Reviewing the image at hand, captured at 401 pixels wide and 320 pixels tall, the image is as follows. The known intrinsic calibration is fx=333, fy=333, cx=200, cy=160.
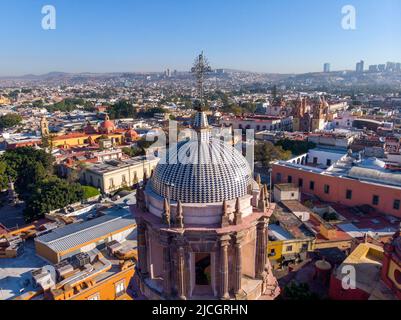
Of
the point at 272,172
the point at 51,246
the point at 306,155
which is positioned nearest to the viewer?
the point at 51,246

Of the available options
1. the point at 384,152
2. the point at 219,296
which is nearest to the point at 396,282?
the point at 219,296

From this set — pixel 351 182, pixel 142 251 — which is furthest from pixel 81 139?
pixel 142 251

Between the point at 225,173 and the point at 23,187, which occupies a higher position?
the point at 225,173

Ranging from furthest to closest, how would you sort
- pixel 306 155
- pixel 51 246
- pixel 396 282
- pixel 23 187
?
pixel 306 155, pixel 23 187, pixel 51 246, pixel 396 282

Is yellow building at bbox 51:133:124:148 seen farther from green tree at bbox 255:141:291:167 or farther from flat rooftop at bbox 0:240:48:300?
flat rooftop at bbox 0:240:48:300

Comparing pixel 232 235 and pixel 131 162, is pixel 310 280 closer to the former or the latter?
pixel 232 235

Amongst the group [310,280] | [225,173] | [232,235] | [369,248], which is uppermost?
[225,173]

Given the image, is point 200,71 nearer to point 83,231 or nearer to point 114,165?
point 83,231

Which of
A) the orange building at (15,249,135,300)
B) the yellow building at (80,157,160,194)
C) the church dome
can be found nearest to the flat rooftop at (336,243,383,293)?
the church dome
